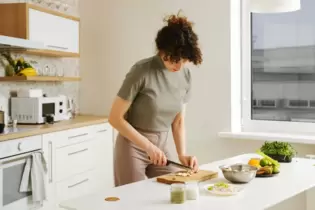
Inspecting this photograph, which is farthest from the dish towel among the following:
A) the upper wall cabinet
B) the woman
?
the woman

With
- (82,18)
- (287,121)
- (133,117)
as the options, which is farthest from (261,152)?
(82,18)

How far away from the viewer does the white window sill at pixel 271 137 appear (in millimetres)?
3605

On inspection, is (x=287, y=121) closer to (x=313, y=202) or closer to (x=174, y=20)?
(x=313, y=202)

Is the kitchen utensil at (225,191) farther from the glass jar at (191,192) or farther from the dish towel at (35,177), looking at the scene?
the dish towel at (35,177)

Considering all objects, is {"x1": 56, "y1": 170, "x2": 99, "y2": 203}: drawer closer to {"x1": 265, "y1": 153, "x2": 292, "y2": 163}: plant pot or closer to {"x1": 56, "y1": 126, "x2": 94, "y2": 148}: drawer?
{"x1": 56, "y1": 126, "x2": 94, "y2": 148}: drawer

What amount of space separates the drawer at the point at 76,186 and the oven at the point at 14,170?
1.11ft

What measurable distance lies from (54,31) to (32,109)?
72cm

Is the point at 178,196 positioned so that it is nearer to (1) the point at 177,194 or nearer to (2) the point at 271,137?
(1) the point at 177,194

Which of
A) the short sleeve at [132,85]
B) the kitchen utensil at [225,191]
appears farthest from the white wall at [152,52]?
the kitchen utensil at [225,191]

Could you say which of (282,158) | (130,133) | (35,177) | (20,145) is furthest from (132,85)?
(35,177)

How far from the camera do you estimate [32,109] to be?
3.98 metres

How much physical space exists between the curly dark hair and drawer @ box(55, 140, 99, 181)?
1715 millimetres

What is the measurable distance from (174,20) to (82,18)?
258 centimetres

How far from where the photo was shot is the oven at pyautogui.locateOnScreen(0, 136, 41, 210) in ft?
10.8
